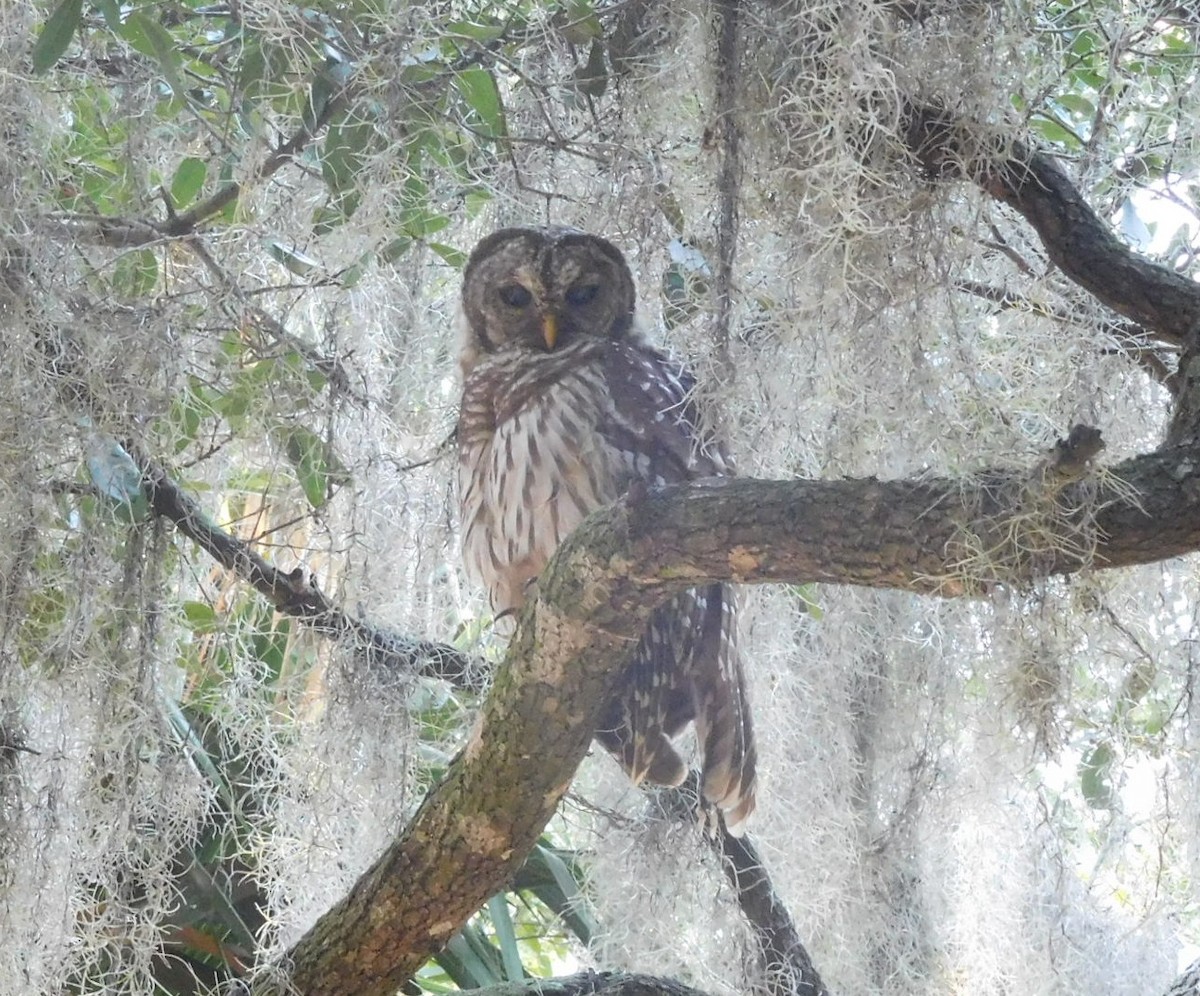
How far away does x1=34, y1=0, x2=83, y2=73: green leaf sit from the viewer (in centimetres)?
186

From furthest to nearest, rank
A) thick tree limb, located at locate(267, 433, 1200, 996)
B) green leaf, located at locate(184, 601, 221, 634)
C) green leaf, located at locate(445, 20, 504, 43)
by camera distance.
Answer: green leaf, located at locate(184, 601, 221, 634)
green leaf, located at locate(445, 20, 504, 43)
thick tree limb, located at locate(267, 433, 1200, 996)

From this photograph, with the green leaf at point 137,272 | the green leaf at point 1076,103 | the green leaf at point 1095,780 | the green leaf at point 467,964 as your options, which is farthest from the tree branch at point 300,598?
the green leaf at point 1076,103

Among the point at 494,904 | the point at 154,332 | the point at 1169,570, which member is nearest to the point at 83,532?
the point at 154,332

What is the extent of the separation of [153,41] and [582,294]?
0.98 m

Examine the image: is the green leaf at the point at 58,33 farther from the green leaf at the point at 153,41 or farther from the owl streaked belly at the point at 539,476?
the owl streaked belly at the point at 539,476

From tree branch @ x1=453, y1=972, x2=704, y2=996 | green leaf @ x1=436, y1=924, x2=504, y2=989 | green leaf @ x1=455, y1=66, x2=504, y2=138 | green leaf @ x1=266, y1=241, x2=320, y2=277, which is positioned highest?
green leaf @ x1=455, y1=66, x2=504, y2=138

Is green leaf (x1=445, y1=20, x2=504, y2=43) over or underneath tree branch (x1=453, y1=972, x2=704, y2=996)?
over

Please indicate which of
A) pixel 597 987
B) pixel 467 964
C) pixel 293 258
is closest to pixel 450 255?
pixel 293 258

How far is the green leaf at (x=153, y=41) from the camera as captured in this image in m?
1.78

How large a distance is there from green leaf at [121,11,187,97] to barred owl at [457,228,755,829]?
829mm

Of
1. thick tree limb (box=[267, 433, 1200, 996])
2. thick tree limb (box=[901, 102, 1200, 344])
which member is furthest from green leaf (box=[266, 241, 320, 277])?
thick tree limb (box=[901, 102, 1200, 344])

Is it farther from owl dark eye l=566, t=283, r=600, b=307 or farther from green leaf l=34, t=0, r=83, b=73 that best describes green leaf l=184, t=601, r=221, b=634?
green leaf l=34, t=0, r=83, b=73

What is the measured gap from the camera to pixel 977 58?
5.79ft

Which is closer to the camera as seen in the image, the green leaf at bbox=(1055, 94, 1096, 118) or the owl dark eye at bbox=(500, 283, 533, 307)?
the green leaf at bbox=(1055, 94, 1096, 118)
